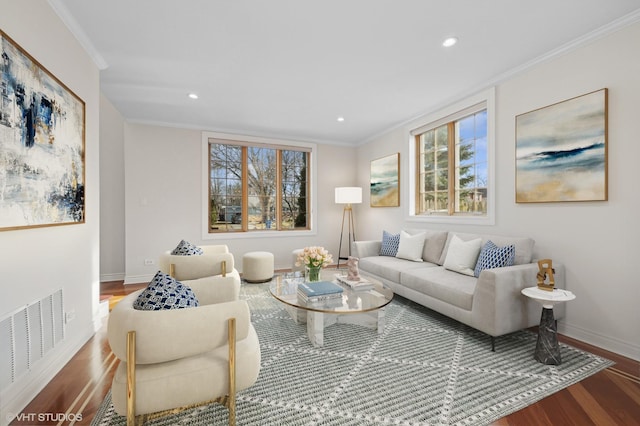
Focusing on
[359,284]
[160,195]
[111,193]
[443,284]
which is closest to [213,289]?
[359,284]

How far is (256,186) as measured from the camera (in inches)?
217

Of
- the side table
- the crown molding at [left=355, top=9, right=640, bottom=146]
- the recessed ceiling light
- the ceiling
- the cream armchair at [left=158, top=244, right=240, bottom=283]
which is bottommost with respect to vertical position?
the side table

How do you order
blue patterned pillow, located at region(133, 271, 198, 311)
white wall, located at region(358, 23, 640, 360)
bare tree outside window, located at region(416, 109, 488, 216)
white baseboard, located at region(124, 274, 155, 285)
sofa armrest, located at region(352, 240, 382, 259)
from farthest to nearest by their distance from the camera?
white baseboard, located at region(124, 274, 155, 285)
sofa armrest, located at region(352, 240, 382, 259)
bare tree outside window, located at region(416, 109, 488, 216)
white wall, located at region(358, 23, 640, 360)
blue patterned pillow, located at region(133, 271, 198, 311)

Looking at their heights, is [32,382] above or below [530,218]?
below

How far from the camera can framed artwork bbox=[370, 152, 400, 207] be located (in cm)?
491

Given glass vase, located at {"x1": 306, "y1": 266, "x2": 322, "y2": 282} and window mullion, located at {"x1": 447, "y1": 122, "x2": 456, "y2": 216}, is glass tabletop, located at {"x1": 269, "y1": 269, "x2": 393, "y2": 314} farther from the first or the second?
window mullion, located at {"x1": 447, "y1": 122, "x2": 456, "y2": 216}

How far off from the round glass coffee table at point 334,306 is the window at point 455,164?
1.79 metres

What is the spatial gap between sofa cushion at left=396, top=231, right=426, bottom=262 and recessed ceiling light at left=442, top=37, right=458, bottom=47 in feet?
7.48

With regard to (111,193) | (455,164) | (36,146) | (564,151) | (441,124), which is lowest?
(111,193)

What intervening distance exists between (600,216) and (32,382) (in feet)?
14.1

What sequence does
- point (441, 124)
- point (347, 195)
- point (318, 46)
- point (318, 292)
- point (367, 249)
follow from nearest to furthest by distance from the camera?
point (318, 292), point (318, 46), point (441, 124), point (367, 249), point (347, 195)

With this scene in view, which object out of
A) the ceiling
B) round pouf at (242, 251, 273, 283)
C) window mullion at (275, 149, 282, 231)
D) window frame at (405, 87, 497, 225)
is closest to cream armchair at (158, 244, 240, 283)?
round pouf at (242, 251, 273, 283)

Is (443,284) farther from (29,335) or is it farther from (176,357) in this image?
(29,335)

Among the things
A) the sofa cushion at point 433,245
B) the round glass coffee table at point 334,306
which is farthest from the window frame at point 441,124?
the round glass coffee table at point 334,306
